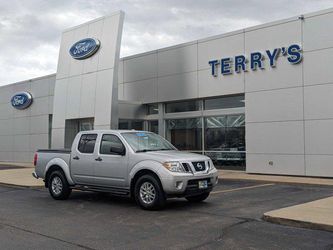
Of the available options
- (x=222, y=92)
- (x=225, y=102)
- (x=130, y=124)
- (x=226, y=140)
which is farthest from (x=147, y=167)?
(x=130, y=124)

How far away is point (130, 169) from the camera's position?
10.0 meters

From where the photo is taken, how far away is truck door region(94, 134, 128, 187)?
33.6ft

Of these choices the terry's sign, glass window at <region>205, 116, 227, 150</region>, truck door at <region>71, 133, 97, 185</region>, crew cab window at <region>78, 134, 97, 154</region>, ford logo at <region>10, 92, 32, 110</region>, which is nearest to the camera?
truck door at <region>71, 133, 97, 185</region>

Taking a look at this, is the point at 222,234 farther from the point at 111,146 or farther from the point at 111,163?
the point at 111,146

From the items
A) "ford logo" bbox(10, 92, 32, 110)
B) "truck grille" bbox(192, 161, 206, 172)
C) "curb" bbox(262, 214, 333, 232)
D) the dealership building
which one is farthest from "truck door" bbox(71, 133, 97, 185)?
"ford logo" bbox(10, 92, 32, 110)

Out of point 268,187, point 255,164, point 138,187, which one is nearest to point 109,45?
point 255,164

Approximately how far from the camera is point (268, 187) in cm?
1408

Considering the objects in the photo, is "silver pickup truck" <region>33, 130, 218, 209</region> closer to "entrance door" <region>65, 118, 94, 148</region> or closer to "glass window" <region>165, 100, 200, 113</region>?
"glass window" <region>165, 100, 200, 113</region>

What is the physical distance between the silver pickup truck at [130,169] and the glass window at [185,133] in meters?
9.99

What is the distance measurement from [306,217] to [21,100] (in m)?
25.9

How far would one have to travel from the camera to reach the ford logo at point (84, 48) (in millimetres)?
20578

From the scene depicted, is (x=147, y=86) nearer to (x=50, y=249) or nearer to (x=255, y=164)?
(x=255, y=164)

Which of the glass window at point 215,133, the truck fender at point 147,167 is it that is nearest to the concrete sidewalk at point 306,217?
the truck fender at point 147,167

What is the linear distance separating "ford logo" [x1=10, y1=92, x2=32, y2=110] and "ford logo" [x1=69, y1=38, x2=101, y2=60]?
29.5ft
